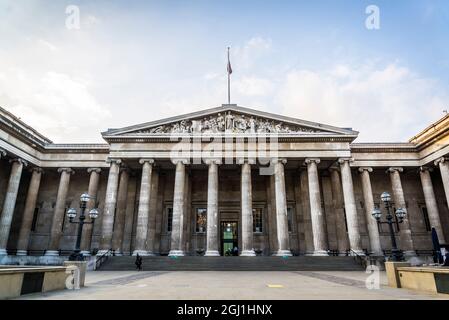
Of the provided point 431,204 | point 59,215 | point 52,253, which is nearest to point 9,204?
point 59,215

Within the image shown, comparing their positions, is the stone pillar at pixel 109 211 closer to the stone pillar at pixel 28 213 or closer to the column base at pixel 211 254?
the column base at pixel 211 254

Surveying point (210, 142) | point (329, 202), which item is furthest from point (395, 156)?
point (210, 142)

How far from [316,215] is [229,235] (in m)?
10.1

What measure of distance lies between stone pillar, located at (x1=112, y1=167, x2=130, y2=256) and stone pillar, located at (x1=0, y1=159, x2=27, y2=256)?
29.0 ft

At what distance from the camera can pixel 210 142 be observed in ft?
87.2

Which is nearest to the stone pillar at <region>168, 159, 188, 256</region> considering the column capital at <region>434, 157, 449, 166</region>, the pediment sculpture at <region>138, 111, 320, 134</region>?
the pediment sculpture at <region>138, 111, 320, 134</region>

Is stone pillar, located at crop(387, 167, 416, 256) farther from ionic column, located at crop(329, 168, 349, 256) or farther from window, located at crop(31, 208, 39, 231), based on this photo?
window, located at crop(31, 208, 39, 231)

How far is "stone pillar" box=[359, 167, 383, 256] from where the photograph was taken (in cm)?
2639

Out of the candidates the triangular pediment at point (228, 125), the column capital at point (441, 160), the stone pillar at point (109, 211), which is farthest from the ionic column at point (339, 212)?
the stone pillar at point (109, 211)

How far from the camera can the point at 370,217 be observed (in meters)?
27.2

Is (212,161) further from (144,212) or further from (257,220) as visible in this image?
(257,220)

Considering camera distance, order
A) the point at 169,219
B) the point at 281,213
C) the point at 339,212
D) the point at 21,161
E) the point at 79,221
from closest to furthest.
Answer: the point at 79,221 → the point at 281,213 → the point at 21,161 → the point at 339,212 → the point at 169,219

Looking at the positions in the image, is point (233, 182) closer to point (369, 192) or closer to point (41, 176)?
point (369, 192)

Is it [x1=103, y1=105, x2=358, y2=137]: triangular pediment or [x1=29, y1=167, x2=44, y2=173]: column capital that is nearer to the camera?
[x1=103, y1=105, x2=358, y2=137]: triangular pediment
